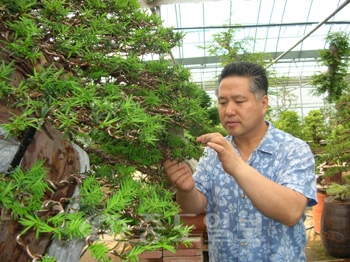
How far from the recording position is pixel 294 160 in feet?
4.03

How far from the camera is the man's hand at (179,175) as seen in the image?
0.98 m

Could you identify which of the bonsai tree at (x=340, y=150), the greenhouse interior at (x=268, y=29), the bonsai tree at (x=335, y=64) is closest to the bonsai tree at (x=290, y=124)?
the bonsai tree at (x=335, y=64)

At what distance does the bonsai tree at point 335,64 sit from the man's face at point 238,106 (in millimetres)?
4329

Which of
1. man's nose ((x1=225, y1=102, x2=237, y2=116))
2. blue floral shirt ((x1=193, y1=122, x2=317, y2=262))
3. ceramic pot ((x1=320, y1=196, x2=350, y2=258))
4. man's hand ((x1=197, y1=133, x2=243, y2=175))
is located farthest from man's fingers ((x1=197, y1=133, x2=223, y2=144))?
ceramic pot ((x1=320, y1=196, x2=350, y2=258))

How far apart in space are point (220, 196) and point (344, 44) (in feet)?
14.7

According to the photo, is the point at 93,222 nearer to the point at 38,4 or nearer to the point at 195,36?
the point at 38,4

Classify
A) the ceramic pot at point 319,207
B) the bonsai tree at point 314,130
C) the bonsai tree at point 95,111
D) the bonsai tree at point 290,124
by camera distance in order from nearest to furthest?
the bonsai tree at point 95,111, the ceramic pot at point 319,207, the bonsai tree at point 314,130, the bonsai tree at point 290,124

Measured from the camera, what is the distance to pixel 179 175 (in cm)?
107

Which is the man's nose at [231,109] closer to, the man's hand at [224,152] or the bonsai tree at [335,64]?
the man's hand at [224,152]

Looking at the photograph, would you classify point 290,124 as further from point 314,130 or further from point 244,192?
point 244,192

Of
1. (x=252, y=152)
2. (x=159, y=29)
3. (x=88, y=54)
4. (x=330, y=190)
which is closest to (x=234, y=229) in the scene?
(x=252, y=152)

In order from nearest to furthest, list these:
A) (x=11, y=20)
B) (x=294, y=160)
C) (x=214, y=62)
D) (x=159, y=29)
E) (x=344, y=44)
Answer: (x=11, y=20)
(x=159, y=29)
(x=294, y=160)
(x=344, y=44)
(x=214, y=62)

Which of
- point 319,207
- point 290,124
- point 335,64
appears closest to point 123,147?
point 319,207

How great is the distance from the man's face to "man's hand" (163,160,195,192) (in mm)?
257
